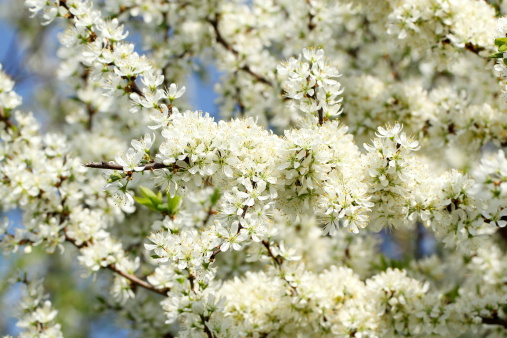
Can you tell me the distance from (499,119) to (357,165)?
2.11m

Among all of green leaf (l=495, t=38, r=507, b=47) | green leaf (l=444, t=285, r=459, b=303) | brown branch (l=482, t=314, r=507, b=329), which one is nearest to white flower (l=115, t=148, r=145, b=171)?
green leaf (l=495, t=38, r=507, b=47)

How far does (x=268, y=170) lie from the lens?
3225 millimetres

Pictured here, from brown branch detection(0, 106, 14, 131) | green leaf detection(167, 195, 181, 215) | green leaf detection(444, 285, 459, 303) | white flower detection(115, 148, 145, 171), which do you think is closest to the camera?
white flower detection(115, 148, 145, 171)

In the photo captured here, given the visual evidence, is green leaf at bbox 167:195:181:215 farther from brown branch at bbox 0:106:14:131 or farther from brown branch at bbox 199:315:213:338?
brown branch at bbox 0:106:14:131

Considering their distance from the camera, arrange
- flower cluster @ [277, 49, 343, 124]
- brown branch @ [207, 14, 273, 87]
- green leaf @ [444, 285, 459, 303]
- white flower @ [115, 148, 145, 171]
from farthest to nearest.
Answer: brown branch @ [207, 14, 273, 87] → green leaf @ [444, 285, 459, 303] → flower cluster @ [277, 49, 343, 124] → white flower @ [115, 148, 145, 171]

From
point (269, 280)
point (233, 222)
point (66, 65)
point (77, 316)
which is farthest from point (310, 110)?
point (77, 316)

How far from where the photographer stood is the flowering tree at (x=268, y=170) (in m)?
3.22

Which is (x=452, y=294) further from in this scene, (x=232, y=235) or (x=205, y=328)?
(x=232, y=235)

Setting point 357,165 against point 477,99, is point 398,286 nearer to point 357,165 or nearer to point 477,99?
point 357,165

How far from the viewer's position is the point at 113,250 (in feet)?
14.3

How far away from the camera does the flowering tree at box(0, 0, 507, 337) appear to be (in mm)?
3225

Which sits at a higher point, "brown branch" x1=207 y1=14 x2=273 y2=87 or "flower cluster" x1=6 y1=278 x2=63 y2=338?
"brown branch" x1=207 y1=14 x2=273 y2=87

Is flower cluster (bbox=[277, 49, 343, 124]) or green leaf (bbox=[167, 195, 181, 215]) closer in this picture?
flower cluster (bbox=[277, 49, 343, 124])

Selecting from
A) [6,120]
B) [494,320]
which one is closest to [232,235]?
[494,320]
